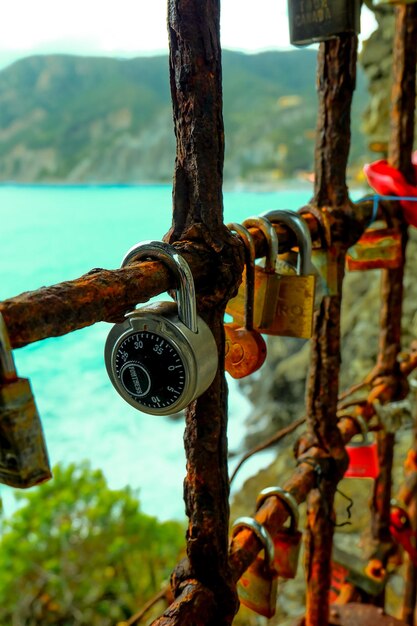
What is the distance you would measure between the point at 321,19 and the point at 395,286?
71 cm

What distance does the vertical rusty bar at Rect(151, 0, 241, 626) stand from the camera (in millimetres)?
673

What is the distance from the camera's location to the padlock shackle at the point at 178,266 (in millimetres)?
604

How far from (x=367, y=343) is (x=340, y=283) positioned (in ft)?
15.8

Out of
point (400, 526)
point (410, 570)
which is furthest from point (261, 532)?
point (410, 570)

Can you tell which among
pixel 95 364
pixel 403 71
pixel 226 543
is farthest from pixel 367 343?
pixel 95 364

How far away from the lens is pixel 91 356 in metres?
18.2

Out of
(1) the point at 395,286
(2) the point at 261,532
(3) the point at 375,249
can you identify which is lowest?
(2) the point at 261,532

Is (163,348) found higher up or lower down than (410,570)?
higher up

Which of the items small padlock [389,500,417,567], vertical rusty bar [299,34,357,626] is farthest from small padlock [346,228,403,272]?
small padlock [389,500,417,567]

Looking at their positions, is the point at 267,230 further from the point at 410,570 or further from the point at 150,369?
the point at 410,570

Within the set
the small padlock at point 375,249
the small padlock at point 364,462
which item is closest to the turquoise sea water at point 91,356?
the small padlock at point 364,462

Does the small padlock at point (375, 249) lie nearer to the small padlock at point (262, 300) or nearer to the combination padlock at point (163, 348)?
the small padlock at point (262, 300)

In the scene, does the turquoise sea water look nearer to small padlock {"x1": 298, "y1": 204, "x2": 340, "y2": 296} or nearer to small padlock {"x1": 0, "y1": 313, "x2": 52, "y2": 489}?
small padlock {"x1": 298, "y1": 204, "x2": 340, "y2": 296}

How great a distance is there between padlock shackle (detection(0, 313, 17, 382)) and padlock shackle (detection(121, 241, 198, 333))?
0.65 feet
